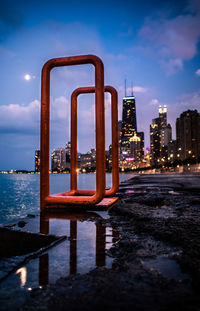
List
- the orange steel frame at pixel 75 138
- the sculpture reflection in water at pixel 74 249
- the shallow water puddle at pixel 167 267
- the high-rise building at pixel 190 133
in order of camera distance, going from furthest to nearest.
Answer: the high-rise building at pixel 190 133 < the orange steel frame at pixel 75 138 < the sculpture reflection in water at pixel 74 249 < the shallow water puddle at pixel 167 267

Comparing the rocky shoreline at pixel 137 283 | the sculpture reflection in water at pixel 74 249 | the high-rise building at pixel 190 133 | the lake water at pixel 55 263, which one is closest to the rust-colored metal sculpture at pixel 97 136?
the sculpture reflection in water at pixel 74 249

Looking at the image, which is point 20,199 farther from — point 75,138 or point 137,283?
point 137,283

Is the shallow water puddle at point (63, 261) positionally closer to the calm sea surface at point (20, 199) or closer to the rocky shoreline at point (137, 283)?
the rocky shoreline at point (137, 283)

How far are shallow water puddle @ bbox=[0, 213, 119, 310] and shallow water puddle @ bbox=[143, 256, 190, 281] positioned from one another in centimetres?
43

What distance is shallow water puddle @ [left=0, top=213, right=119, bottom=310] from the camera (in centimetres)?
167

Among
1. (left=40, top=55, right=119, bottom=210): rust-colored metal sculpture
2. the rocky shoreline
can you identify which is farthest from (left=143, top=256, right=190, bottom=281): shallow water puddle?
(left=40, top=55, right=119, bottom=210): rust-colored metal sculpture

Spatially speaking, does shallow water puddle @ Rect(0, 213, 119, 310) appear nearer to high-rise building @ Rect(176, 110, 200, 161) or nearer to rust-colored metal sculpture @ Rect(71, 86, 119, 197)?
rust-colored metal sculpture @ Rect(71, 86, 119, 197)

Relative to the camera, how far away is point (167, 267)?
2.00 m

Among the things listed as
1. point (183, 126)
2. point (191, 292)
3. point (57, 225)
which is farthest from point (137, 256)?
point (183, 126)

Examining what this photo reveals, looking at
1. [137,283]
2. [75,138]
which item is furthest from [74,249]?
[75,138]

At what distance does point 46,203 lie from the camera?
5543 mm

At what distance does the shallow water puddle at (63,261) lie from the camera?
1670mm

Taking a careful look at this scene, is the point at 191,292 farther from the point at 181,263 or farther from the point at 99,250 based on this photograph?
the point at 99,250

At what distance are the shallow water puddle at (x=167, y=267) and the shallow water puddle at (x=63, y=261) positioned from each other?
0.43 meters
